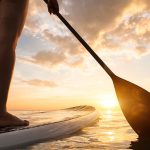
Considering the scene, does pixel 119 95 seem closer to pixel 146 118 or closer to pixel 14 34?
pixel 146 118

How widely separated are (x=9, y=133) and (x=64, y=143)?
23.6 inches

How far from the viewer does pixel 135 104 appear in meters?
3.61

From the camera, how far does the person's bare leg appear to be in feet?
9.93

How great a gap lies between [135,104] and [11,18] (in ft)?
5.56

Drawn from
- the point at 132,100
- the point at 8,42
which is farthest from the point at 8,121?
the point at 132,100

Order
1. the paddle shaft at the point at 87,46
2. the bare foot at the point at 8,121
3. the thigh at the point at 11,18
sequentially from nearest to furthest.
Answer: the bare foot at the point at 8,121 < the thigh at the point at 11,18 < the paddle shaft at the point at 87,46

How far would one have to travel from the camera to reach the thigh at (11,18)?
3.13 m

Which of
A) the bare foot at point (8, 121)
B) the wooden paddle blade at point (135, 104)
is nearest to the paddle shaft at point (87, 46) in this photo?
the wooden paddle blade at point (135, 104)

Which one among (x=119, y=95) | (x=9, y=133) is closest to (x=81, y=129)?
(x=119, y=95)

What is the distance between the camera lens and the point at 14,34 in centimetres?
319

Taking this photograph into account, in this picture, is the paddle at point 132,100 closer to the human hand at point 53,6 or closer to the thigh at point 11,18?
the human hand at point 53,6

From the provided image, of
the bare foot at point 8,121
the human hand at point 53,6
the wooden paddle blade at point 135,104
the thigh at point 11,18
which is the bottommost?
the bare foot at point 8,121

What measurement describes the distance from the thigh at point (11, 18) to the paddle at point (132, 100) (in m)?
0.81

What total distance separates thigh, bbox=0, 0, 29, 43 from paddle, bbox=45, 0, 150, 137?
81 centimetres
